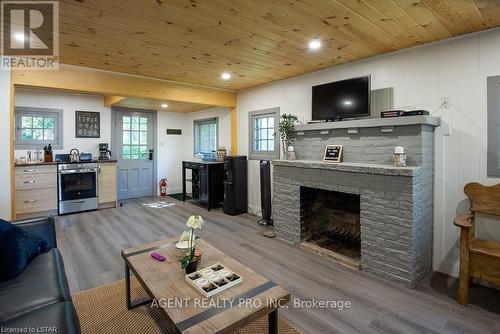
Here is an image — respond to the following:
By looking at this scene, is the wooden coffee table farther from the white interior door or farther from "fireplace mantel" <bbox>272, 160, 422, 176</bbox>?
the white interior door

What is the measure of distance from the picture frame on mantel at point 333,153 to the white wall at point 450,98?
81 cm

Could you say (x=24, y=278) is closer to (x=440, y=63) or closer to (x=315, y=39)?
(x=315, y=39)

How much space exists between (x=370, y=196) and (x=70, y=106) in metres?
5.91

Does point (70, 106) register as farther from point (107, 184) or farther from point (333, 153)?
point (333, 153)

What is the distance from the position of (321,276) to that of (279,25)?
2441 mm

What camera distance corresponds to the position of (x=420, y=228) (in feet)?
8.53

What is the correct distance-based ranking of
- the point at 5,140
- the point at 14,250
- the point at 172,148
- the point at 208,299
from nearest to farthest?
the point at 208,299, the point at 14,250, the point at 5,140, the point at 172,148

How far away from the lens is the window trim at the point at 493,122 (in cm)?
241

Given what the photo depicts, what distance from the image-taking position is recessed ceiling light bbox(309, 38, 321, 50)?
2.70 metres

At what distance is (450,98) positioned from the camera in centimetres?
266

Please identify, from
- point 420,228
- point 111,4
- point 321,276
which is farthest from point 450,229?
point 111,4

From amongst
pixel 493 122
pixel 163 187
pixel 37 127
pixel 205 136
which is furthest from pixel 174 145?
pixel 493 122

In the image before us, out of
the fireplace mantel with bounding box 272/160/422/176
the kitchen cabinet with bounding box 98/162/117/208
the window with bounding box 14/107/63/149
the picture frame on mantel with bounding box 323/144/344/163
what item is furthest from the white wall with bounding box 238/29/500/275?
the window with bounding box 14/107/63/149

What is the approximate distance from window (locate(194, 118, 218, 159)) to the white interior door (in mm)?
1134
